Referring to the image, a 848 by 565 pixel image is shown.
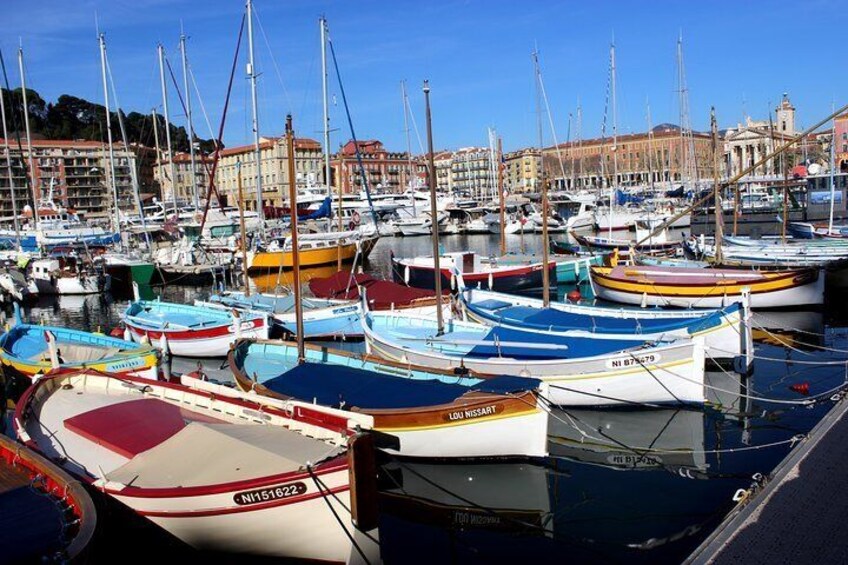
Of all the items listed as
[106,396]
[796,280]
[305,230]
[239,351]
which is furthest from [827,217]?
[106,396]

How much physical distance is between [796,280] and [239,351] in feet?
73.5

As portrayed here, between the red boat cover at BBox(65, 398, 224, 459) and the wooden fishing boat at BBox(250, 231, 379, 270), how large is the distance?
3550 centimetres

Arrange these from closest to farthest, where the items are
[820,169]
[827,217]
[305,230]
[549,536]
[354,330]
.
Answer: [549,536]
[354,330]
[827,217]
[305,230]
[820,169]

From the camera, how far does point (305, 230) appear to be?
204 feet

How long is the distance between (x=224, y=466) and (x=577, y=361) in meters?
9.40

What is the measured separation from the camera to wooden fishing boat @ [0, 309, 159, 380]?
18047mm

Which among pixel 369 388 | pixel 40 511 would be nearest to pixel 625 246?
pixel 369 388

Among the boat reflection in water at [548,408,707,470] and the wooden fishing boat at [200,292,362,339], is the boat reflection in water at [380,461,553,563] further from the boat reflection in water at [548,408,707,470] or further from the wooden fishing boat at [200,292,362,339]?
the wooden fishing boat at [200,292,362,339]

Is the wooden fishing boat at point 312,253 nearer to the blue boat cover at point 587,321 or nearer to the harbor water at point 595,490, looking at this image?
the blue boat cover at point 587,321

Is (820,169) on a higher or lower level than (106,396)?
higher

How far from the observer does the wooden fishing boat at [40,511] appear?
7695 mm

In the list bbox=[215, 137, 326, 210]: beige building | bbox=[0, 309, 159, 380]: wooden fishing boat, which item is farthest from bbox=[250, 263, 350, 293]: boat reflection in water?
bbox=[215, 137, 326, 210]: beige building

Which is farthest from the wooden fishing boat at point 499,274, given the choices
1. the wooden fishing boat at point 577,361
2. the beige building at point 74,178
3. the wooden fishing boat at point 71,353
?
the beige building at point 74,178

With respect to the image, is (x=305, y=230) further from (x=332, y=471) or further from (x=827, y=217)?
(x=332, y=471)
